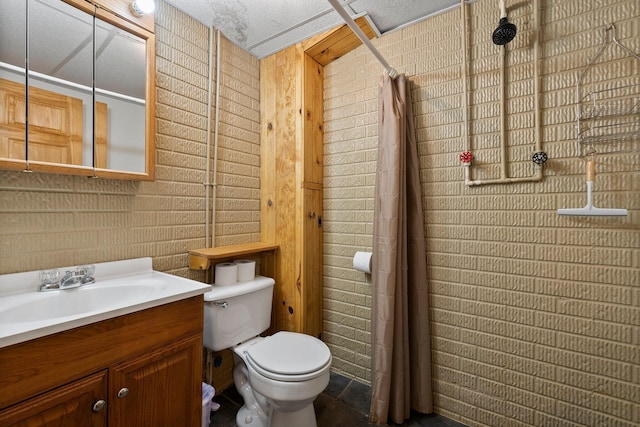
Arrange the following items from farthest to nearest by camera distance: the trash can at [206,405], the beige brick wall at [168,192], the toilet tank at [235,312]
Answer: the toilet tank at [235,312] → the trash can at [206,405] → the beige brick wall at [168,192]

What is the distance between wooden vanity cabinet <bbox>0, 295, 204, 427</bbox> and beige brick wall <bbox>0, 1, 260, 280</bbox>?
510mm

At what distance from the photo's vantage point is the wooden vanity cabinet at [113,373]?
75 centimetres

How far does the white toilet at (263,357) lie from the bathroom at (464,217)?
34 centimetres

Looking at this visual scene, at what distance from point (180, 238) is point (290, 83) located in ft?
4.13

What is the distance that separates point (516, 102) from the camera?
1.36 m

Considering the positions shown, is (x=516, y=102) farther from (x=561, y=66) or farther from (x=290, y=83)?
(x=290, y=83)

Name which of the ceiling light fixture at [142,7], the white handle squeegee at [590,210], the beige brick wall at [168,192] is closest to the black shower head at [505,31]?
the white handle squeegee at [590,210]

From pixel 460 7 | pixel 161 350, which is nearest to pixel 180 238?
pixel 161 350

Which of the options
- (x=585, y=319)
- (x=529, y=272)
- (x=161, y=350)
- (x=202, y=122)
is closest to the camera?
(x=161, y=350)

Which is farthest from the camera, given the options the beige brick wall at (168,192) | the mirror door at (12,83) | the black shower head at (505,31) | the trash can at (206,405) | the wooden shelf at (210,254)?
the wooden shelf at (210,254)

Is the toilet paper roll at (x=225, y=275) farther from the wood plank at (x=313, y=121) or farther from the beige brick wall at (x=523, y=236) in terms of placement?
the beige brick wall at (x=523, y=236)

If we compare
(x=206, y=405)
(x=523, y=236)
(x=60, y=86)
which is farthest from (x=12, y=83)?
(x=523, y=236)

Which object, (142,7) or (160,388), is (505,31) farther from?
(160,388)

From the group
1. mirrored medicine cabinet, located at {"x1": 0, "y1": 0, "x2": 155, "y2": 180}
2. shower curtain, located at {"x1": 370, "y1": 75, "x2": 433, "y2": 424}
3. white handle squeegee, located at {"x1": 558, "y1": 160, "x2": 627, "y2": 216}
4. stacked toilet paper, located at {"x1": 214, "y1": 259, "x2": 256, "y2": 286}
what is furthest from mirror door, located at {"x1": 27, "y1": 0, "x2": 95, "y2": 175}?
white handle squeegee, located at {"x1": 558, "y1": 160, "x2": 627, "y2": 216}
